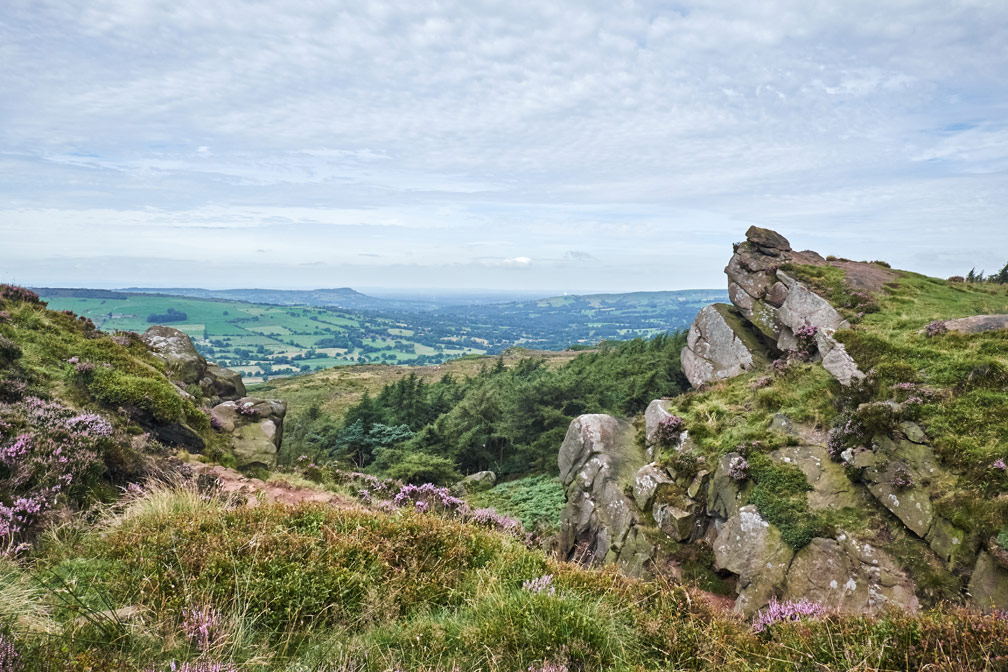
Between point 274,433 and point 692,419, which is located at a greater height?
point 692,419

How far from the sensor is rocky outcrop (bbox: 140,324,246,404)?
16.0 meters

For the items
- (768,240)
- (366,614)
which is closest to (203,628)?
(366,614)

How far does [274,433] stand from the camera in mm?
14219

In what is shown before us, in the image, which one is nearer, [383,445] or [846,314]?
[846,314]

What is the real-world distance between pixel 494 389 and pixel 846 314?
16.5m

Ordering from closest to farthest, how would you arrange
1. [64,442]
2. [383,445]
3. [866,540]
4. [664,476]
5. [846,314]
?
1. [64,442]
2. [866,540]
3. [664,476]
4. [846,314]
5. [383,445]

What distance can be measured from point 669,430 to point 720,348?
32.6 ft

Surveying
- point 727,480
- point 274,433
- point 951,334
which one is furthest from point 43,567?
point 951,334

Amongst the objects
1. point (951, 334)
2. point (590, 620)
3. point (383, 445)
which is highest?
point (951, 334)

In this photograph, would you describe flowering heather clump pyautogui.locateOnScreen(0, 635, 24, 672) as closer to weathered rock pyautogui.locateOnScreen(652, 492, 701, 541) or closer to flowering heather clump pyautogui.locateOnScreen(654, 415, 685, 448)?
weathered rock pyautogui.locateOnScreen(652, 492, 701, 541)

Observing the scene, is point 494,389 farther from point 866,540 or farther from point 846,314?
point 866,540

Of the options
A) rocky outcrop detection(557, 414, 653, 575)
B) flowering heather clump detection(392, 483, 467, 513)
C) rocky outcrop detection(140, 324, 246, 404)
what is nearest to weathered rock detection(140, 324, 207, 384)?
rocky outcrop detection(140, 324, 246, 404)

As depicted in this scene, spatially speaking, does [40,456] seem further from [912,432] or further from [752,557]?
[912,432]

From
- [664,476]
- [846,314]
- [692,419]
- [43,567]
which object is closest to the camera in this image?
[43,567]
